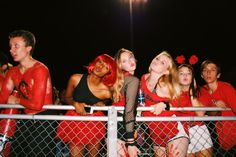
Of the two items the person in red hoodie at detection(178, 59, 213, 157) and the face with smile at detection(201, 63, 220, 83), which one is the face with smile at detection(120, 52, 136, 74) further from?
the face with smile at detection(201, 63, 220, 83)

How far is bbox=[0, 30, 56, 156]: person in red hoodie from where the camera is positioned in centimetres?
265

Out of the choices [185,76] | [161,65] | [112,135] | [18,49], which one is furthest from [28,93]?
[185,76]

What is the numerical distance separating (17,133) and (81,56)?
17.3 metres

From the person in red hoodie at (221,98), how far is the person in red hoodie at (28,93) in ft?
7.63

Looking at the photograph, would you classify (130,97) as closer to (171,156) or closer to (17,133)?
(171,156)

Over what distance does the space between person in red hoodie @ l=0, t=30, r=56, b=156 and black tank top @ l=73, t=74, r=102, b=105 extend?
13.5 inches

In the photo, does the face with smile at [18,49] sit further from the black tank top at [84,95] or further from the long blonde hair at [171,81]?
the long blonde hair at [171,81]

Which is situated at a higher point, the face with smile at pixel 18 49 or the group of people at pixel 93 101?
the face with smile at pixel 18 49

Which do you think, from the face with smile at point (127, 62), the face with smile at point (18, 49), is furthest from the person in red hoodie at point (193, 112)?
the face with smile at point (18, 49)

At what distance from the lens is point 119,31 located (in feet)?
65.4

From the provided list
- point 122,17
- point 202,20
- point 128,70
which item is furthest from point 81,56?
point 128,70

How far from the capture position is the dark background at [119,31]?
14312 millimetres

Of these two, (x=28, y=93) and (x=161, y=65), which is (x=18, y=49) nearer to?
(x=28, y=93)

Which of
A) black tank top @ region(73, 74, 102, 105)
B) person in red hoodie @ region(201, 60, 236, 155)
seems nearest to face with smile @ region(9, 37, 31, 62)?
black tank top @ region(73, 74, 102, 105)
